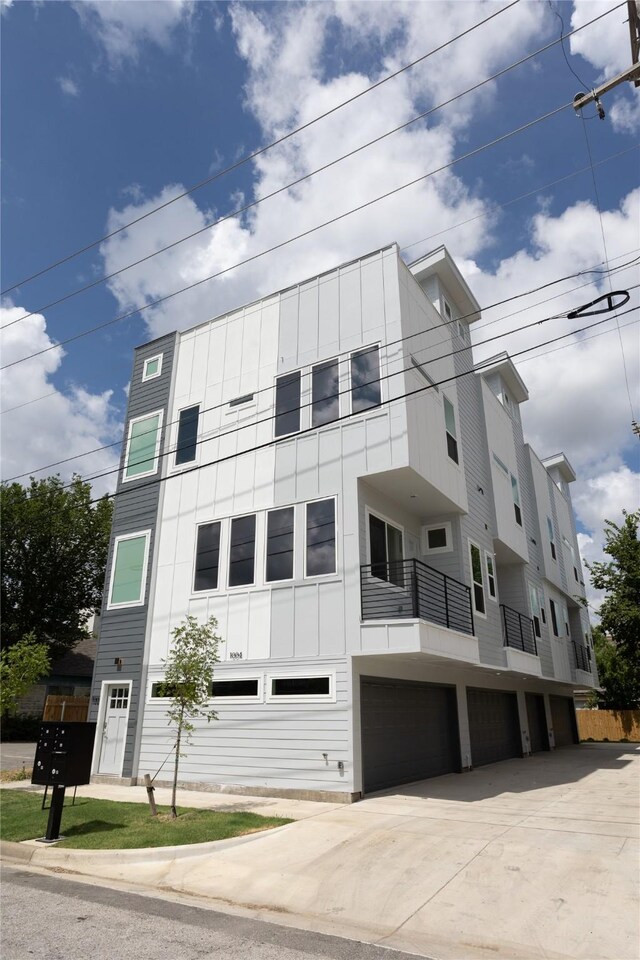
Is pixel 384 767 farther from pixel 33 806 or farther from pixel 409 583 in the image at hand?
pixel 33 806

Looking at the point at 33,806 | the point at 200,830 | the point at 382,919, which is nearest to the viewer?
the point at 382,919

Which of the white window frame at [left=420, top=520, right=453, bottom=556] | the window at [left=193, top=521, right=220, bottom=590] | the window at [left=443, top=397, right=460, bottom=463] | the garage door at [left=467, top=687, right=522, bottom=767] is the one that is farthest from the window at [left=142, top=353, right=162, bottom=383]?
the garage door at [left=467, top=687, right=522, bottom=767]

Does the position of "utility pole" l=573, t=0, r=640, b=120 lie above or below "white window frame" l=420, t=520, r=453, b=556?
above

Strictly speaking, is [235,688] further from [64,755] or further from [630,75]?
[630,75]

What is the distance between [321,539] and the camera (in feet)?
45.1

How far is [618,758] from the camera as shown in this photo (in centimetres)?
2273

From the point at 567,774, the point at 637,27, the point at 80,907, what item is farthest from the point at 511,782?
the point at 637,27

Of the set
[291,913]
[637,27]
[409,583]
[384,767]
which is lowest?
[291,913]

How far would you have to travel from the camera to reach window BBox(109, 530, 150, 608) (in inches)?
656

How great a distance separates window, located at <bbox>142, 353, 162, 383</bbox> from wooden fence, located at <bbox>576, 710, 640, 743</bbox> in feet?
101

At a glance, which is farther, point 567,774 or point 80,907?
point 567,774

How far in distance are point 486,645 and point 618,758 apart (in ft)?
33.8

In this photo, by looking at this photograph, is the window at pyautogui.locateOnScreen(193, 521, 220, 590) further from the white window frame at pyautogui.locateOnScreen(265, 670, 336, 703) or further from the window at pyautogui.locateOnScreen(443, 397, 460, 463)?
the window at pyautogui.locateOnScreen(443, 397, 460, 463)

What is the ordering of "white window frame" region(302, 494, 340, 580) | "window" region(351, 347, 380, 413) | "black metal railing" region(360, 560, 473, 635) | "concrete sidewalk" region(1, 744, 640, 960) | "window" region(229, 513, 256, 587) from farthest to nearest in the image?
"window" region(229, 513, 256, 587) < "window" region(351, 347, 380, 413) < "white window frame" region(302, 494, 340, 580) < "black metal railing" region(360, 560, 473, 635) < "concrete sidewalk" region(1, 744, 640, 960)
